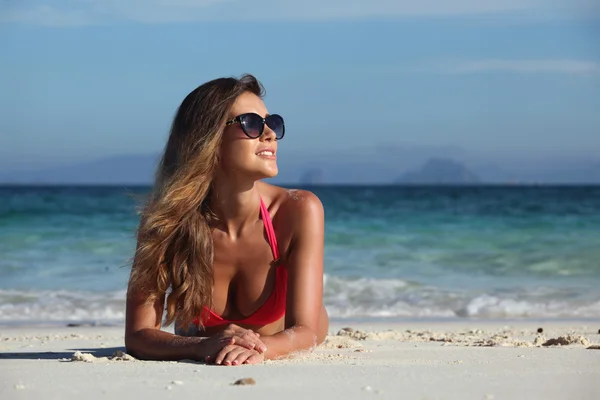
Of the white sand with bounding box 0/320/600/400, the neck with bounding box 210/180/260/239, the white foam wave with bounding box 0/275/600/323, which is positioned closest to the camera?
the white sand with bounding box 0/320/600/400

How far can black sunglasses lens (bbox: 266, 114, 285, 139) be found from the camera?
14.4ft

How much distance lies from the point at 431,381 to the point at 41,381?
165 centimetres

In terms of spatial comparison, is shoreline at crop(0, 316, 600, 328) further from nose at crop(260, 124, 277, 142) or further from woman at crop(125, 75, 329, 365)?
nose at crop(260, 124, 277, 142)

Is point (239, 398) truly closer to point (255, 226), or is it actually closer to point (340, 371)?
point (340, 371)

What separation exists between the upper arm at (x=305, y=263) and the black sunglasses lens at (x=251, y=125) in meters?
0.46

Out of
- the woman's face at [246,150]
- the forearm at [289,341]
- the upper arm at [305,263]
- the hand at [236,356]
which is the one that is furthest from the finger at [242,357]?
the woman's face at [246,150]

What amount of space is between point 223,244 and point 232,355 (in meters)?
0.73

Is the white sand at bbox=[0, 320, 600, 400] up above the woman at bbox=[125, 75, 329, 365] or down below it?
below

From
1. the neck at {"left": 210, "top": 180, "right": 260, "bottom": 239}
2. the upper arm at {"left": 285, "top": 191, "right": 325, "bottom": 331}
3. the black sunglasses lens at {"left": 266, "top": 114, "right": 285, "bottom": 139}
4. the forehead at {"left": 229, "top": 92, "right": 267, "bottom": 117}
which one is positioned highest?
the forehead at {"left": 229, "top": 92, "right": 267, "bottom": 117}

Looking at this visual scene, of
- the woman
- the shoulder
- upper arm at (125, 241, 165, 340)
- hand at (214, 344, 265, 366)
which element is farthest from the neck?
hand at (214, 344, 265, 366)

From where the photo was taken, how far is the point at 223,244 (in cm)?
459

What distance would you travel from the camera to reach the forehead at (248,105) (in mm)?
4340

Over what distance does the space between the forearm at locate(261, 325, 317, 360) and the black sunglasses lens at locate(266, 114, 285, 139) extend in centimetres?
95

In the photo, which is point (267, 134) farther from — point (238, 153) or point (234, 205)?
point (234, 205)
